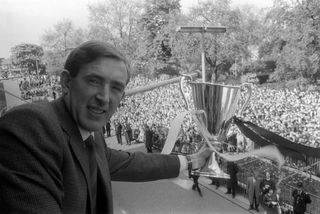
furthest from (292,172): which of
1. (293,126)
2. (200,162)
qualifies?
(200,162)

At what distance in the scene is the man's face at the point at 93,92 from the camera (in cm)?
89

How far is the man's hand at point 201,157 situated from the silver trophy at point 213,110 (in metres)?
0.04

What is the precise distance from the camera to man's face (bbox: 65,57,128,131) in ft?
2.92

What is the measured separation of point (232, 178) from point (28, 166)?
7741 mm

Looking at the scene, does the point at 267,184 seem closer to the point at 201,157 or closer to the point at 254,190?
the point at 254,190

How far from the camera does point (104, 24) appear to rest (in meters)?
27.8

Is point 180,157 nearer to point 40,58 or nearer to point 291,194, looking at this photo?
point 291,194

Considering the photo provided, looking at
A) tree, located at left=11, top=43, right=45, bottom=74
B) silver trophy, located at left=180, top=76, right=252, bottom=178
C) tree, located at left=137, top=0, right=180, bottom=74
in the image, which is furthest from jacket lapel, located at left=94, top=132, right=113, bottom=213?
tree, located at left=11, top=43, right=45, bottom=74

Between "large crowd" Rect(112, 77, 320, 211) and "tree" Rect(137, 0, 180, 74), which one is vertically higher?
"tree" Rect(137, 0, 180, 74)

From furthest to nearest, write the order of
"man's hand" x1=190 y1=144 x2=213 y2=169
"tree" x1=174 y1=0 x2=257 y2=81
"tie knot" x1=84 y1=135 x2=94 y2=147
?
"tree" x1=174 y1=0 x2=257 y2=81
"man's hand" x1=190 y1=144 x2=213 y2=169
"tie knot" x1=84 y1=135 x2=94 y2=147

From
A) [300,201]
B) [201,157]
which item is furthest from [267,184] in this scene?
[201,157]

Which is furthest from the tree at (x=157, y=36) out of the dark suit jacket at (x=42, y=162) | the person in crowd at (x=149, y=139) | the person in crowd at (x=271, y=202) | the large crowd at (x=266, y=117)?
the dark suit jacket at (x=42, y=162)

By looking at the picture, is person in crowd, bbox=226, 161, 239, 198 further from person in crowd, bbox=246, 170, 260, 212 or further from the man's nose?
the man's nose

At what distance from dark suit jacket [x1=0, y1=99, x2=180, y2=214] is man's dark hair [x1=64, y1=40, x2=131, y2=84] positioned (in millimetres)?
100
